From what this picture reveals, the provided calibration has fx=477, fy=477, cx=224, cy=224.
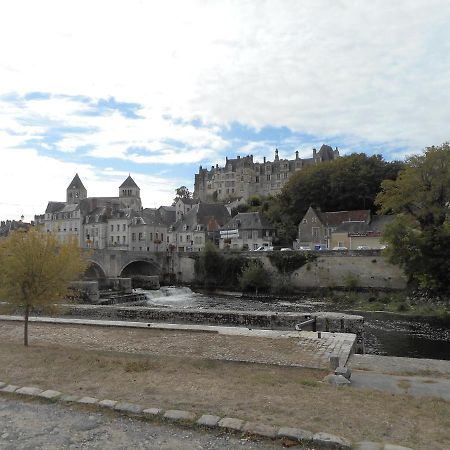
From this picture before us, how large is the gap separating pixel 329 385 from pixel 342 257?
116 feet

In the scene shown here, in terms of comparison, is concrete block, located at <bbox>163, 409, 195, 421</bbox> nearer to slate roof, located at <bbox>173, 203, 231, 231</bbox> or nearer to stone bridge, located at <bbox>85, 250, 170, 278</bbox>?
stone bridge, located at <bbox>85, 250, 170, 278</bbox>

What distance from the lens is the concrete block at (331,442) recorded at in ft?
18.1

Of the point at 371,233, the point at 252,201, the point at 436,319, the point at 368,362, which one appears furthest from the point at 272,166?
the point at 368,362

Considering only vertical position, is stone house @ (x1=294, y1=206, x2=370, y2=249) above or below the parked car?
above

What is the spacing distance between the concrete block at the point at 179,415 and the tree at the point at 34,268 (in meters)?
7.95

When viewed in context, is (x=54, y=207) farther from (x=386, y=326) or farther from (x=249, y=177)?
(x=386, y=326)

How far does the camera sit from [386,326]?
25656 millimetres

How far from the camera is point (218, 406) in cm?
696

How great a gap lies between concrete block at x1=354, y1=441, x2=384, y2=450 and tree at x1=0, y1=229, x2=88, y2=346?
1011 centimetres

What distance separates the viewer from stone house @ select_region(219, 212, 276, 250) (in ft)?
202

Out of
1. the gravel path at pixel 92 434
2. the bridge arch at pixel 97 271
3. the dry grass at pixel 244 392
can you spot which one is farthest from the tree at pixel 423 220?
the gravel path at pixel 92 434

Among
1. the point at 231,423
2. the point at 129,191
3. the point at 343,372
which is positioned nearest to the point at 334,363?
the point at 343,372

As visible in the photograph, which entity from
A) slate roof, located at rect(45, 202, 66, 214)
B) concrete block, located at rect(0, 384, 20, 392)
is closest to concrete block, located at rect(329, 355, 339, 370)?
concrete block, located at rect(0, 384, 20, 392)

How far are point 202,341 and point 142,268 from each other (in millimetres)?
45373
